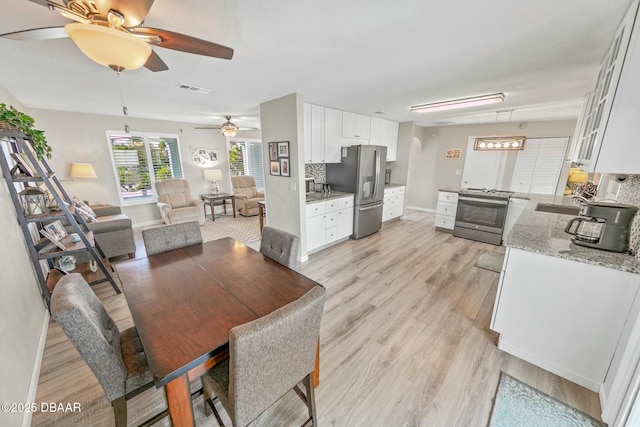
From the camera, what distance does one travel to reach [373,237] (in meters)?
4.63

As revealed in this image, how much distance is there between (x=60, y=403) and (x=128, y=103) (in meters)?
3.82

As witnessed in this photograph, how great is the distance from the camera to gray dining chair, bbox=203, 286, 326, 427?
862 millimetres

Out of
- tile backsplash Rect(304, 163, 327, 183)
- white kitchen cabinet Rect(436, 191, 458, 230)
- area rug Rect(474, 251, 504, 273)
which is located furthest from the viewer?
white kitchen cabinet Rect(436, 191, 458, 230)

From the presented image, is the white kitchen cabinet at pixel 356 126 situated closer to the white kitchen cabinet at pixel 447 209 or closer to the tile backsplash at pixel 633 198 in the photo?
the white kitchen cabinet at pixel 447 209

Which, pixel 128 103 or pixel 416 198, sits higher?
pixel 128 103

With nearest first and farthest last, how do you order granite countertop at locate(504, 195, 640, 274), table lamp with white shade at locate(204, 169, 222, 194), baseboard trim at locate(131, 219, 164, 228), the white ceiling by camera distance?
the white ceiling, granite countertop at locate(504, 195, 640, 274), baseboard trim at locate(131, 219, 164, 228), table lamp with white shade at locate(204, 169, 222, 194)

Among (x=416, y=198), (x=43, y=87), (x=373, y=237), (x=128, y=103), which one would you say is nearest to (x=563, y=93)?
(x=373, y=237)

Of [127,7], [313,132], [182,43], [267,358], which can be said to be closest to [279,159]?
[313,132]

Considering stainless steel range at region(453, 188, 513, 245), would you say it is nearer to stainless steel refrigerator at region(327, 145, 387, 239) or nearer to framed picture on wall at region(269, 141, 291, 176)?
stainless steel refrigerator at region(327, 145, 387, 239)

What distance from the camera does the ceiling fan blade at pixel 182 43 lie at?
120 centimetres

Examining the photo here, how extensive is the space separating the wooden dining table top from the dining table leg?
103mm

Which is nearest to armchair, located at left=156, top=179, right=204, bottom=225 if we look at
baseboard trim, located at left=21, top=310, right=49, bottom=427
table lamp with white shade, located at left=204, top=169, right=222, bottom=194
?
table lamp with white shade, located at left=204, top=169, right=222, bottom=194

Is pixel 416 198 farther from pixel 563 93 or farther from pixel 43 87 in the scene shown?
pixel 43 87

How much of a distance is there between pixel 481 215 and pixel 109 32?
5139 millimetres
